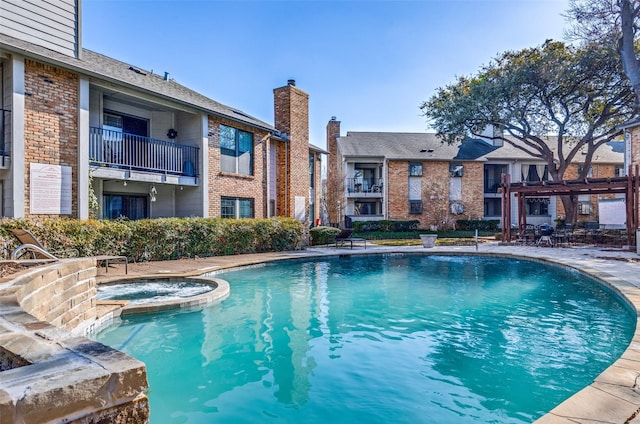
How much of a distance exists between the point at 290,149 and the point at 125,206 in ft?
26.1

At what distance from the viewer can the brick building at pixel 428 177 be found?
2836 centimetres

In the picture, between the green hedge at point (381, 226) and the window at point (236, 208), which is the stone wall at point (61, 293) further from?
the green hedge at point (381, 226)

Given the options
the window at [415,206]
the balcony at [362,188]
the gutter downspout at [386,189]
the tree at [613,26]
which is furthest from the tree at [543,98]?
the balcony at [362,188]

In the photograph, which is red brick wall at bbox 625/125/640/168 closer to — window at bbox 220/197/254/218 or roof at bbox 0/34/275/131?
window at bbox 220/197/254/218

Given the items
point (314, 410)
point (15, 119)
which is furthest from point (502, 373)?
point (15, 119)

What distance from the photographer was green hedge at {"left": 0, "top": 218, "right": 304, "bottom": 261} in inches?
355

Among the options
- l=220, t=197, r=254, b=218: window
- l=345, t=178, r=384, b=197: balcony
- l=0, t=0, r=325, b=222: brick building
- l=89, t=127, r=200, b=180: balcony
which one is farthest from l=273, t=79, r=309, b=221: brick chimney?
l=345, t=178, r=384, b=197: balcony

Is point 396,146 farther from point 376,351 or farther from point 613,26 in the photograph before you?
point 376,351

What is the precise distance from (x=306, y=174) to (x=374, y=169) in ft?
41.0

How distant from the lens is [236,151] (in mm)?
15883

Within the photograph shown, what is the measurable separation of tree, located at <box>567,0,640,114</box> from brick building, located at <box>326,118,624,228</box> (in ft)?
36.4

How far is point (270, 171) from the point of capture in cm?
1791

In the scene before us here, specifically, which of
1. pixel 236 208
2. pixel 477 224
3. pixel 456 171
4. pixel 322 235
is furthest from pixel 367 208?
pixel 236 208

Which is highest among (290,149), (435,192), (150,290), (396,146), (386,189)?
(396,146)
